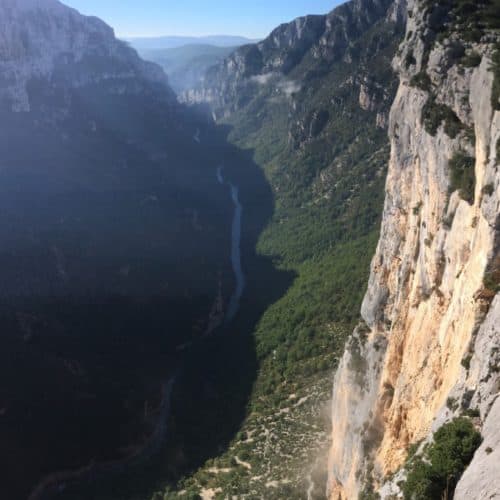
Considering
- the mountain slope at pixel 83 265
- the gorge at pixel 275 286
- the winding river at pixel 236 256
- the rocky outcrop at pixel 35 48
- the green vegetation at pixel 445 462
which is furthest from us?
the rocky outcrop at pixel 35 48

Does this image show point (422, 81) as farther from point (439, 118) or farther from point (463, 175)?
point (463, 175)

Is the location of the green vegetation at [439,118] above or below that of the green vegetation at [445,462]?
above

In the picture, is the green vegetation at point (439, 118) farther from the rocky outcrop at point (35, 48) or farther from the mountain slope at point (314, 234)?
the rocky outcrop at point (35, 48)

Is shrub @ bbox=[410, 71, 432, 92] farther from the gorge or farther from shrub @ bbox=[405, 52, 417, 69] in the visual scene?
shrub @ bbox=[405, 52, 417, 69]

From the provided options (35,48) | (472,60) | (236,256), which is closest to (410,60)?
(472,60)

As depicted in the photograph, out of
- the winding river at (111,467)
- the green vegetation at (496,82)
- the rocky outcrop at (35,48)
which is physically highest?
the rocky outcrop at (35,48)

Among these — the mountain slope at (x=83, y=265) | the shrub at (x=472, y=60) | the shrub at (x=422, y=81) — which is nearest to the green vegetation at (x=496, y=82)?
the shrub at (x=472, y=60)

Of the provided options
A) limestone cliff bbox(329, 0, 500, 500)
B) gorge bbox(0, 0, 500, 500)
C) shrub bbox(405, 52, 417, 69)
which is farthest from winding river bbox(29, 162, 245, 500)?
shrub bbox(405, 52, 417, 69)
